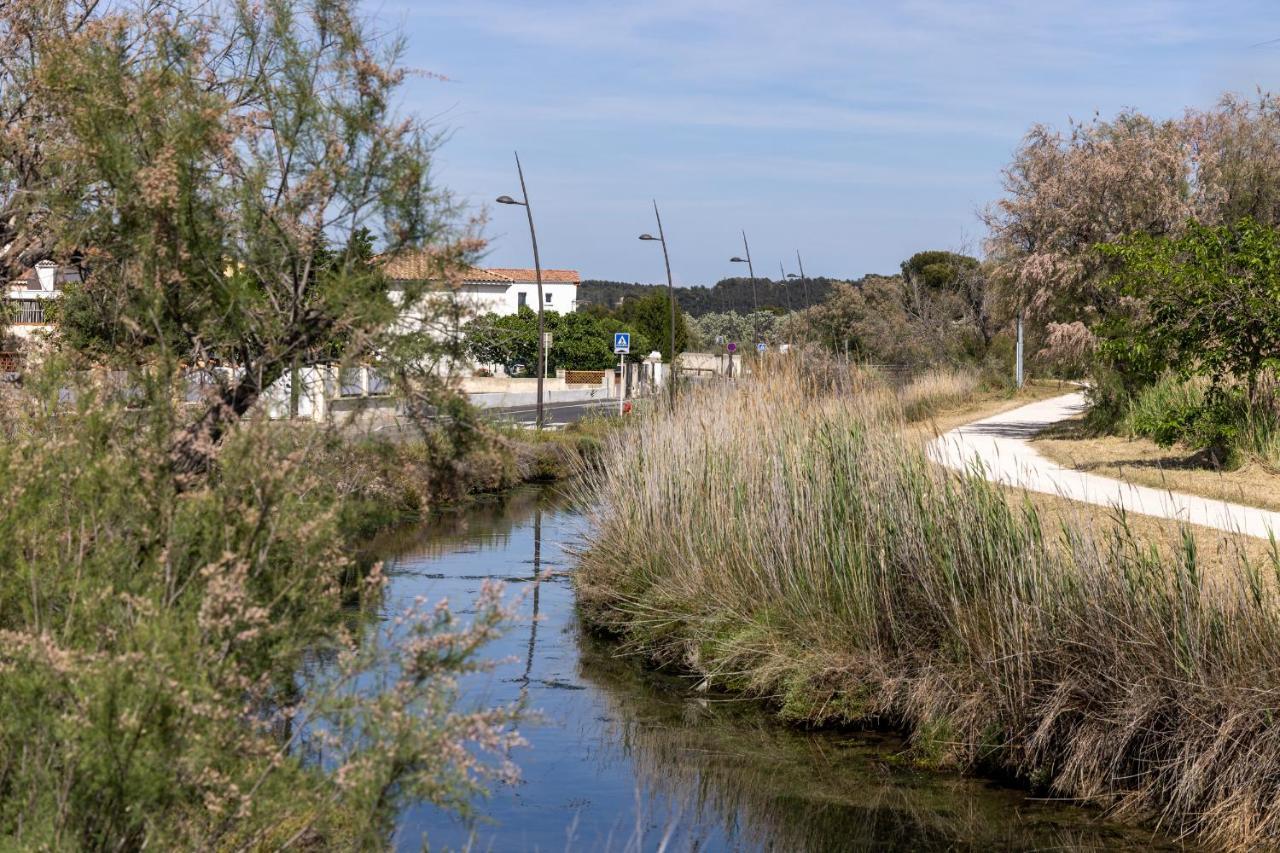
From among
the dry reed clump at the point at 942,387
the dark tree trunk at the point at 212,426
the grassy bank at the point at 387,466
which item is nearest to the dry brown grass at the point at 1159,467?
the dry reed clump at the point at 942,387

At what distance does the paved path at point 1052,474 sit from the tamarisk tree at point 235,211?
4.02m

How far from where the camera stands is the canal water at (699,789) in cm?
834

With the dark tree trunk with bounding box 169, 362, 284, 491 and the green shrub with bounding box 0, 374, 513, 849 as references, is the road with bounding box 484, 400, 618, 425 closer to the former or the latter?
the dark tree trunk with bounding box 169, 362, 284, 491

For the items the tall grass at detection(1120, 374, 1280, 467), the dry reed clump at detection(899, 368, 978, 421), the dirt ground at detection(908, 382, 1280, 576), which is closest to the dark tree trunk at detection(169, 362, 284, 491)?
the dirt ground at detection(908, 382, 1280, 576)

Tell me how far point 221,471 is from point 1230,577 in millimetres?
5730

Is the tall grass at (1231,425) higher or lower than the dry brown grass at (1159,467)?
higher

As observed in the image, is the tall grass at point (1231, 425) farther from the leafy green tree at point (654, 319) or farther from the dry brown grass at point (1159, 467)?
the leafy green tree at point (654, 319)

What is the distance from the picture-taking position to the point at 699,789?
931 cm

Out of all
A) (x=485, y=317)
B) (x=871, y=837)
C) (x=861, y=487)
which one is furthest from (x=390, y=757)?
(x=861, y=487)

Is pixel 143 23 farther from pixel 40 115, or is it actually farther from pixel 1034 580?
pixel 1034 580

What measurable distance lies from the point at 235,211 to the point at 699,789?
16.6ft

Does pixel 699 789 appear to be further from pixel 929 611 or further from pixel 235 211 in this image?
pixel 235 211

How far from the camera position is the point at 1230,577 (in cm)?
814

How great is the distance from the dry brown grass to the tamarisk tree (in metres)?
7.52
